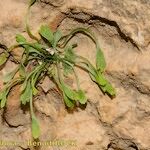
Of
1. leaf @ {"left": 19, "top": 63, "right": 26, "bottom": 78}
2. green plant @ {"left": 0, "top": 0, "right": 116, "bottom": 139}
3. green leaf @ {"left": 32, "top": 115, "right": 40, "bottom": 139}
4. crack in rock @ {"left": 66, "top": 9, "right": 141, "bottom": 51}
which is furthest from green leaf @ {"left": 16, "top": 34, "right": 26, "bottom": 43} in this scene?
green leaf @ {"left": 32, "top": 115, "right": 40, "bottom": 139}

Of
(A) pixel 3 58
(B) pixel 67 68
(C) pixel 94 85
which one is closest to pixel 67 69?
(B) pixel 67 68

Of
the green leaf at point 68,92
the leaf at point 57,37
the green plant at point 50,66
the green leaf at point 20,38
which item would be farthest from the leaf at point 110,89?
the green leaf at point 20,38

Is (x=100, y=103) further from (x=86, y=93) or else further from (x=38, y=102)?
(x=38, y=102)

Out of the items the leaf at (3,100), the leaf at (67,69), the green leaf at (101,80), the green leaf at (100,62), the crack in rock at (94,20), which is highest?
the crack in rock at (94,20)

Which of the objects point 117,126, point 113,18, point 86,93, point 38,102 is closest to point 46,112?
point 38,102

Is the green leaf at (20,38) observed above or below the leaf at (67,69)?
above

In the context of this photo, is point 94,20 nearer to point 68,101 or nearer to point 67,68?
point 67,68

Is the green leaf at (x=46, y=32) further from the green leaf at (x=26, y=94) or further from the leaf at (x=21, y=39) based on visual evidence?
the green leaf at (x=26, y=94)
